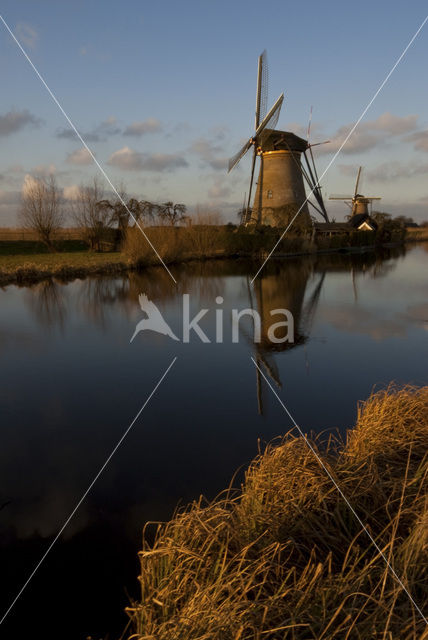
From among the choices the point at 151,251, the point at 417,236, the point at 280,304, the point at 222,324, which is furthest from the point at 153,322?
the point at 417,236

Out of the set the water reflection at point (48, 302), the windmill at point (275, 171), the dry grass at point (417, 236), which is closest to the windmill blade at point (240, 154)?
the windmill at point (275, 171)

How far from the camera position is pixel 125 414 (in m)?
5.38

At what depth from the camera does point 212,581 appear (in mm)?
1979

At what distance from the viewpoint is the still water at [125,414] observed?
280 cm

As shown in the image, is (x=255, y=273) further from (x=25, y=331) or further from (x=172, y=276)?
(x=25, y=331)

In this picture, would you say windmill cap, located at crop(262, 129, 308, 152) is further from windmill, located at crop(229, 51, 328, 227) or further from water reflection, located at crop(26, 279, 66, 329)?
water reflection, located at crop(26, 279, 66, 329)

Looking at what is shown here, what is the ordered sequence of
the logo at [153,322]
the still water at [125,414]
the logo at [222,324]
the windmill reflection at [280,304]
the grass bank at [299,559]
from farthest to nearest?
1. the logo at [153,322]
2. the logo at [222,324]
3. the windmill reflection at [280,304]
4. the still water at [125,414]
5. the grass bank at [299,559]

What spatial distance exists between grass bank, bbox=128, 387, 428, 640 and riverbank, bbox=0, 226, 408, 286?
18069 millimetres

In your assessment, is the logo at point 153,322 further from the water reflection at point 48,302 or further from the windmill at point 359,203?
the windmill at point 359,203

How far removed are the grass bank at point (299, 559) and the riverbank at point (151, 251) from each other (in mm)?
18069

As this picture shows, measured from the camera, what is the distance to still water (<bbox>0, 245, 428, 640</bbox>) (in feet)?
9.19

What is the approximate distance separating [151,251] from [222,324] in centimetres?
1331

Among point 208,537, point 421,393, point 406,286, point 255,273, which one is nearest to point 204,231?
point 255,273

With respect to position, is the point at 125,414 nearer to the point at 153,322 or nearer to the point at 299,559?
the point at 299,559
